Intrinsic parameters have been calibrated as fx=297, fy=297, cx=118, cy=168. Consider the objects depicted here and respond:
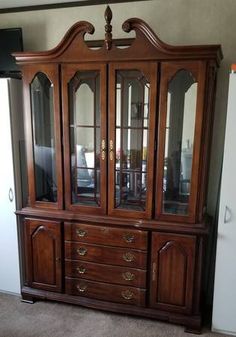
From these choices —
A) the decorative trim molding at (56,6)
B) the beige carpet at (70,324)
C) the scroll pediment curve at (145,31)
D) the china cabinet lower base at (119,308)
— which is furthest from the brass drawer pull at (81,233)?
the decorative trim molding at (56,6)

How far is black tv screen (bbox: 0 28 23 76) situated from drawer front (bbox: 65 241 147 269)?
1.61 m

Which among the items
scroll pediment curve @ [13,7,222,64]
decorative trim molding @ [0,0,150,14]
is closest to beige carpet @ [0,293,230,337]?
scroll pediment curve @ [13,7,222,64]

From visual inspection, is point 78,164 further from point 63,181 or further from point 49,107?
point 49,107

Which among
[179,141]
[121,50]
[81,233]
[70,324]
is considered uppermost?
[121,50]

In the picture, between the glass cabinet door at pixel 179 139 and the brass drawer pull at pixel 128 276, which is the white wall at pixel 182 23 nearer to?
the glass cabinet door at pixel 179 139

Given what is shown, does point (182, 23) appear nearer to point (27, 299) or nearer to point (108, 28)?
point (108, 28)

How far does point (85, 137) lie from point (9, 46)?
113 centimetres

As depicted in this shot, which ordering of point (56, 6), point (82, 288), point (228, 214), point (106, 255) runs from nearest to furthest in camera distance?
point (228, 214) → point (106, 255) → point (82, 288) → point (56, 6)

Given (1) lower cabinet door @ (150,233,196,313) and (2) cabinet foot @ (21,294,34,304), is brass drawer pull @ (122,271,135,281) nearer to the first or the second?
(1) lower cabinet door @ (150,233,196,313)

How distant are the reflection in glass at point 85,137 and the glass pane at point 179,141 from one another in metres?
0.51

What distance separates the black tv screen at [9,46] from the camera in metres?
2.55

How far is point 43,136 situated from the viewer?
7.73 feet

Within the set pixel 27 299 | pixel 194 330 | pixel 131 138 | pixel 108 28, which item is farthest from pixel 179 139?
pixel 27 299

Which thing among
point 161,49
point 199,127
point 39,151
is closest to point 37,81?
point 39,151
